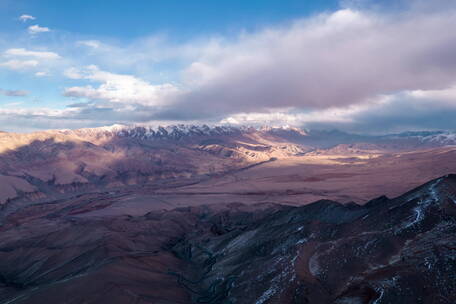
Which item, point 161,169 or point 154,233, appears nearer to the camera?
point 154,233

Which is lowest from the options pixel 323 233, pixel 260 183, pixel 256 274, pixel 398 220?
pixel 260 183

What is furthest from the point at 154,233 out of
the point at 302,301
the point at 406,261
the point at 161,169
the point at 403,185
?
the point at 161,169

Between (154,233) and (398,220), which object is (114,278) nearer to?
(398,220)

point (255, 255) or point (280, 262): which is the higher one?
point (280, 262)

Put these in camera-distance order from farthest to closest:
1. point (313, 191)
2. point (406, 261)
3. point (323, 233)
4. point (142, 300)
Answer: point (313, 191) → point (323, 233) → point (142, 300) → point (406, 261)

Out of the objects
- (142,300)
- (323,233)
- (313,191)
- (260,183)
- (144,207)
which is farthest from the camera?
(260,183)

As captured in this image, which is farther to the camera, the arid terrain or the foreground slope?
the arid terrain

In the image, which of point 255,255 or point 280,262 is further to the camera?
point 255,255

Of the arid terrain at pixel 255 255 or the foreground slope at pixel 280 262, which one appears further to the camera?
the arid terrain at pixel 255 255
